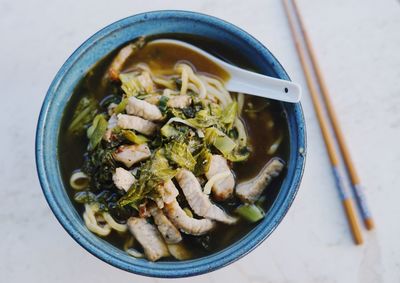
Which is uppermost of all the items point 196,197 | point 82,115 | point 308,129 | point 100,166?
point 82,115

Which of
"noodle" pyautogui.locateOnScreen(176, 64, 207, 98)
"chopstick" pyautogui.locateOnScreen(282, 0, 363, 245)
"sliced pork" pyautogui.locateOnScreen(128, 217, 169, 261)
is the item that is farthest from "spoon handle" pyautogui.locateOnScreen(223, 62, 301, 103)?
"sliced pork" pyautogui.locateOnScreen(128, 217, 169, 261)

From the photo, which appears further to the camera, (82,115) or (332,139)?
(332,139)

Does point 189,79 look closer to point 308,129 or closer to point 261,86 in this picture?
point 261,86

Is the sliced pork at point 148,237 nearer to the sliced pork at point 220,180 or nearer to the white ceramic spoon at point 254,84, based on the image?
the sliced pork at point 220,180

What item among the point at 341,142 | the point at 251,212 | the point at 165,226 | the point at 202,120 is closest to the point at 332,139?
the point at 341,142

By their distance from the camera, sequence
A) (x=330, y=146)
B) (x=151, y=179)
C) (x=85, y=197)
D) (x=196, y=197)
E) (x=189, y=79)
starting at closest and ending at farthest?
(x=151, y=179), (x=196, y=197), (x=85, y=197), (x=189, y=79), (x=330, y=146)

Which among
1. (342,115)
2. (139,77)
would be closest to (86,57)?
(139,77)

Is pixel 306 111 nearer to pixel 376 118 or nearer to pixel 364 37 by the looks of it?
pixel 376 118
